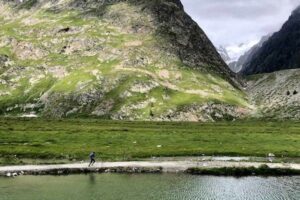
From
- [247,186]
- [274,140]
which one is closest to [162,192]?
[247,186]

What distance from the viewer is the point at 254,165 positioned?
3674 inches

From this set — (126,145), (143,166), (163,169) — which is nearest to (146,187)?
(163,169)

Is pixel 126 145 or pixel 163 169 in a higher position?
pixel 126 145

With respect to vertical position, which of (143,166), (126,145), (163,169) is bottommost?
(163,169)

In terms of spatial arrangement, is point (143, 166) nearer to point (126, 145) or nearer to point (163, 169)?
point (163, 169)

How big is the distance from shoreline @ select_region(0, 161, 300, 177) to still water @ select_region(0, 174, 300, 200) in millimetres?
3778

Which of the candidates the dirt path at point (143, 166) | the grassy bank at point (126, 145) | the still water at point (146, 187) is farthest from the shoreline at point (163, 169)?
the grassy bank at point (126, 145)

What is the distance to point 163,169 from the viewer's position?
90.4 m

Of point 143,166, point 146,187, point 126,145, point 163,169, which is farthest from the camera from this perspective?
point 126,145

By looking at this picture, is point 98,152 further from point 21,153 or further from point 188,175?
point 188,175

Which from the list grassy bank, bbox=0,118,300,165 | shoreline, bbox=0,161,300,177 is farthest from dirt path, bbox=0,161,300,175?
grassy bank, bbox=0,118,300,165

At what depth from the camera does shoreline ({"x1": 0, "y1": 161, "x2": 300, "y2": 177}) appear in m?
87.7

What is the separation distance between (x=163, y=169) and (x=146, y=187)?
16927 mm

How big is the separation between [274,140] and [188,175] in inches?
2556
